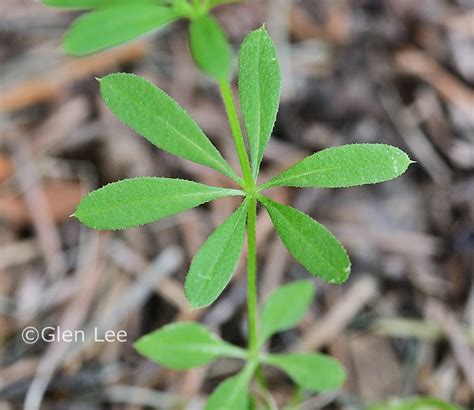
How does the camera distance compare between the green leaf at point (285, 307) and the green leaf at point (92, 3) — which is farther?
the green leaf at point (285, 307)

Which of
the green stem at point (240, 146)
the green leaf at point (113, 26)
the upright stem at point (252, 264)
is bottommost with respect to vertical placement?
the upright stem at point (252, 264)

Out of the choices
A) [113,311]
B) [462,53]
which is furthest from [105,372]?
[462,53]

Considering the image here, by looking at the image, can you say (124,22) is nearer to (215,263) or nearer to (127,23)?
(127,23)

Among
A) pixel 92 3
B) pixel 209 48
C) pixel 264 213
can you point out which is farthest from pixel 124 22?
pixel 264 213

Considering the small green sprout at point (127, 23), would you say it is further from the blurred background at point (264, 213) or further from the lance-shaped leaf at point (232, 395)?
the blurred background at point (264, 213)

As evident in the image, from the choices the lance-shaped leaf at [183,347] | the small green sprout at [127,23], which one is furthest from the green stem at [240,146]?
the lance-shaped leaf at [183,347]

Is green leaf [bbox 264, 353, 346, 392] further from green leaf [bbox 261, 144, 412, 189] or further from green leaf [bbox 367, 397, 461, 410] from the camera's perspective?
green leaf [bbox 261, 144, 412, 189]
